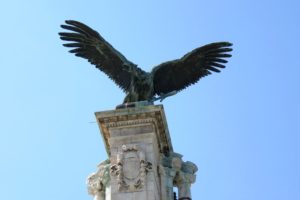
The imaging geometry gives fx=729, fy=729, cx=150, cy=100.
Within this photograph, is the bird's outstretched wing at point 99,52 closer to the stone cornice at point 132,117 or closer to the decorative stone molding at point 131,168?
the stone cornice at point 132,117

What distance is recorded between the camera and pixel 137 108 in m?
24.2

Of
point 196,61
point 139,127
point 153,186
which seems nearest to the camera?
point 153,186

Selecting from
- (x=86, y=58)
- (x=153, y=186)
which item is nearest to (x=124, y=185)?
(x=153, y=186)

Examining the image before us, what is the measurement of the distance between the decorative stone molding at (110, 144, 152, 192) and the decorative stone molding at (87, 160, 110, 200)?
3.06 feet

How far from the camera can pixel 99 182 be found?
24.0m

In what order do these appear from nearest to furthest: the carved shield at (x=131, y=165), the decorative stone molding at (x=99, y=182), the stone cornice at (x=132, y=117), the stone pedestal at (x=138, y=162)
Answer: the stone pedestal at (x=138, y=162), the carved shield at (x=131, y=165), the decorative stone molding at (x=99, y=182), the stone cornice at (x=132, y=117)

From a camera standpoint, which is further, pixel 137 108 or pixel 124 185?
pixel 137 108

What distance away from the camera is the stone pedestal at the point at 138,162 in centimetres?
2269

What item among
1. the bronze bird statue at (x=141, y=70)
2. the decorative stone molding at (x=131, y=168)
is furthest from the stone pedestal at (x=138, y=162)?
the bronze bird statue at (x=141, y=70)

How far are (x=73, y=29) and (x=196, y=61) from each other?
15.2ft

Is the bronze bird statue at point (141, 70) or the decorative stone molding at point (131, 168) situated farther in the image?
the bronze bird statue at point (141, 70)

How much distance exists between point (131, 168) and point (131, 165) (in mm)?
128

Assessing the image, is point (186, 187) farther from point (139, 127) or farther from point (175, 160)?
point (139, 127)

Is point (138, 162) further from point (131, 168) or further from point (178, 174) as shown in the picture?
point (178, 174)
